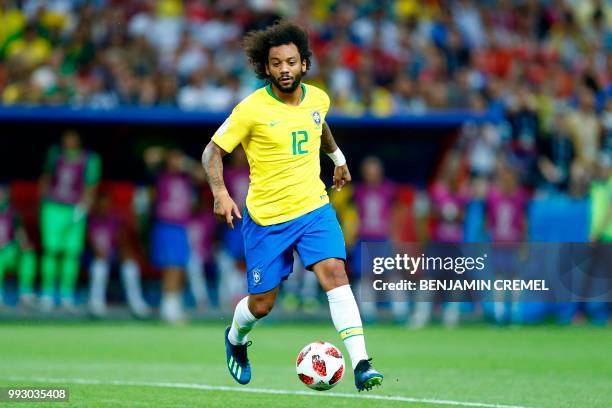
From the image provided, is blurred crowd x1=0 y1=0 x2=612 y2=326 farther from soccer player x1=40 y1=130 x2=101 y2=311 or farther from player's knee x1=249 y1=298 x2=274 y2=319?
player's knee x1=249 y1=298 x2=274 y2=319

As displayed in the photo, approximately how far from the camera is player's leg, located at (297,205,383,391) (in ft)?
26.3

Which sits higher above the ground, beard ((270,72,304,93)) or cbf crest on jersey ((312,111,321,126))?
beard ((270,72,304,93))

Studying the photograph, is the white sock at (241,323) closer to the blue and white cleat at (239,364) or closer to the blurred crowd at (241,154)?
the blue and white cleat at (239,364)

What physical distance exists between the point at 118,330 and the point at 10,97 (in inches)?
159

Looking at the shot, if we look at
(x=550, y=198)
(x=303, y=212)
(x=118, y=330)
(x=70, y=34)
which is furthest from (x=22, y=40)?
(x=303, y=212)

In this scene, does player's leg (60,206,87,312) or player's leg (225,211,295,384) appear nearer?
player's leg (225,211,295,384)

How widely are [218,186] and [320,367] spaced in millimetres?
1378

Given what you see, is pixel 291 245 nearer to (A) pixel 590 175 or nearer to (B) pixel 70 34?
(A) pixel 590 175

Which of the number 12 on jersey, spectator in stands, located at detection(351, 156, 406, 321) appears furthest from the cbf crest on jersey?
spectator in stands, located at detection(351, 156, 406, 321)

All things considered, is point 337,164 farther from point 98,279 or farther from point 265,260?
point 98,279

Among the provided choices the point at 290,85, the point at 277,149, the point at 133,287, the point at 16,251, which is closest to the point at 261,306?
the point at 277,149

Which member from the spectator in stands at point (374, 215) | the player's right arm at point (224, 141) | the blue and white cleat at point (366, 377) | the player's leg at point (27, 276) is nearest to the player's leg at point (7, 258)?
the player's leg at point (27, 276)

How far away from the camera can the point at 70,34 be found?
2000cm

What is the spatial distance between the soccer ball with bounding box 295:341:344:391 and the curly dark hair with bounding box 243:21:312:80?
1.94 m
